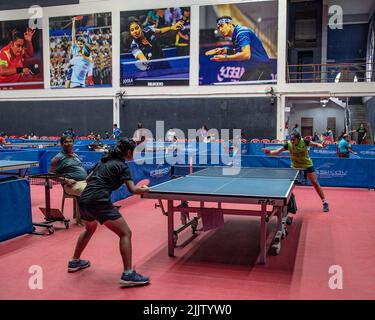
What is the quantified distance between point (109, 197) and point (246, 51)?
1764 cm

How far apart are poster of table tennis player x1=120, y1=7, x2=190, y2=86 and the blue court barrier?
16.1 m

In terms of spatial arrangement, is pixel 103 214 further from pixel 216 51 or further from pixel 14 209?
pixel 216 51

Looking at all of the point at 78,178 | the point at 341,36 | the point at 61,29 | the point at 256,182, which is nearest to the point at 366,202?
the point at 256,182

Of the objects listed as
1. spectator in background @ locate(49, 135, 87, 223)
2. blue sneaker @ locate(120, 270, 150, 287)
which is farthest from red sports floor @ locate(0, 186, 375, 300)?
spectator in background @ locate(49, 135, 87, 223)

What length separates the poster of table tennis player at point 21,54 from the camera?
24609mm

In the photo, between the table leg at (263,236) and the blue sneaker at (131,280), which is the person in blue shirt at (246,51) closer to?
the table leg at (263,236)

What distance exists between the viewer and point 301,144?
27.8 feet

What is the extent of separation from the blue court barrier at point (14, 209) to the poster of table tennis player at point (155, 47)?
16.1 metres

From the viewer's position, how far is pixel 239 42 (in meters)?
20.8

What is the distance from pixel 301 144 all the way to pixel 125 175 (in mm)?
4980

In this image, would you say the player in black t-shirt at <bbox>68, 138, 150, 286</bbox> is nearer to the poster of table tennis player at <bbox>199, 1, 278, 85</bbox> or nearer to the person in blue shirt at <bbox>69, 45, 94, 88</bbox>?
the poster of table tennis player at <bbox>199, 1, 278, 85</bbox>

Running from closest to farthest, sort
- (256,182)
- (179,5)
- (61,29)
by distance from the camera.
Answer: (256,182) → (179,5) → (61,29)

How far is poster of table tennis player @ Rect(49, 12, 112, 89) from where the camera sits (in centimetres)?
2320

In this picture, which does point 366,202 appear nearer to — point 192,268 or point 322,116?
point 192,268
